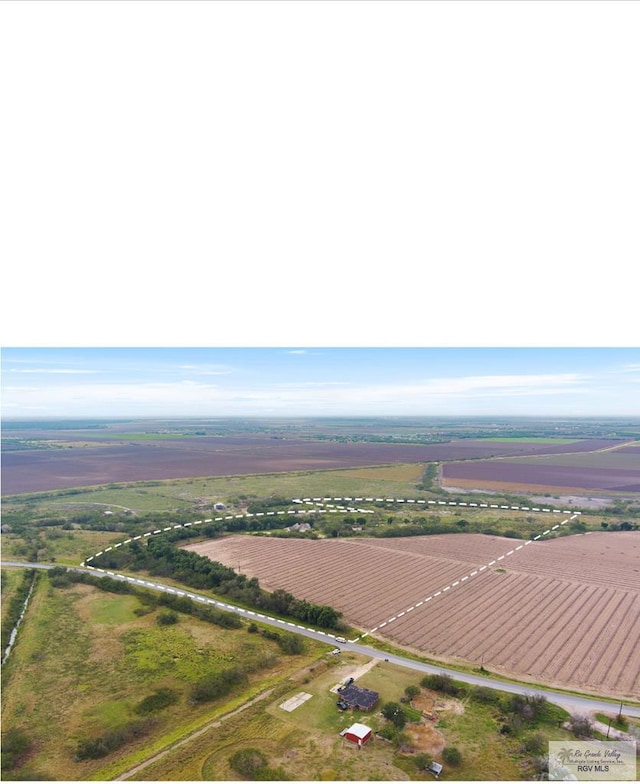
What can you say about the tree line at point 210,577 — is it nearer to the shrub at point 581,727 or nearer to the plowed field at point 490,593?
the plowed field at point 490,593

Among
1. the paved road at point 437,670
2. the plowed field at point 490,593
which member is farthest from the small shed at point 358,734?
the plowed field at point 490,593

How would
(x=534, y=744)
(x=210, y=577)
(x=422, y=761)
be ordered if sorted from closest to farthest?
1. (x=422, y=761)
2. (x=534, y=744)
3. (x=210, y=577)

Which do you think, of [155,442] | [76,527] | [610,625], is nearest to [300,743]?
[610,625]

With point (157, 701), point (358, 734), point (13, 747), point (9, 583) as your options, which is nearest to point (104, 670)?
point (157, 701)

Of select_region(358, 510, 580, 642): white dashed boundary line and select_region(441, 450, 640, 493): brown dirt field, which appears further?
select_region(441, 450, 640, 493): brown dirt field

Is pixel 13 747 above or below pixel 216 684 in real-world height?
below

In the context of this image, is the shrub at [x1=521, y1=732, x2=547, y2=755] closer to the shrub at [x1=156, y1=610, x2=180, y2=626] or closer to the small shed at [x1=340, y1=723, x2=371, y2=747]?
the small shed at [x1=340, y1=723, x2=371, y2=747]

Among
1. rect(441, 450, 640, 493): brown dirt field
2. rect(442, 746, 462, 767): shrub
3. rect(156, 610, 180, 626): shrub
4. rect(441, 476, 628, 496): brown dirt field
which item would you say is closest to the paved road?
rect(156, 610, 180, 626): shrub

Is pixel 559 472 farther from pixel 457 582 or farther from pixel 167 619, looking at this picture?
pixel 167 619
